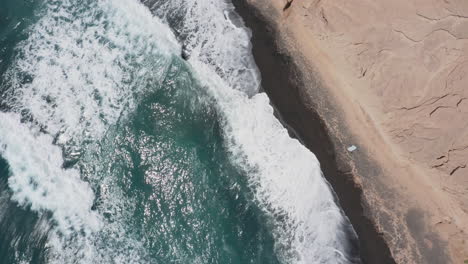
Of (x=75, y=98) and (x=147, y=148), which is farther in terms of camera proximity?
(x=75, y=98)

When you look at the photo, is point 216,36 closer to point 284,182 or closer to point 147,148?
point 147,148

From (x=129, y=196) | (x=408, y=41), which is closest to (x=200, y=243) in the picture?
(x=129, y=196)

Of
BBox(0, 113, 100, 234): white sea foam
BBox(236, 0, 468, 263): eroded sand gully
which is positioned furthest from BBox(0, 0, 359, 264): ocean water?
BBox(236, 0, 468, 263): eroded sand gully

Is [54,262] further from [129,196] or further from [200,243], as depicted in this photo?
[200,243]

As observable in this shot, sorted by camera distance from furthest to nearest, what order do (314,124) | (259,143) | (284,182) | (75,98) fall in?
(75,98) < (259,143) < (284,182) < (314,124)

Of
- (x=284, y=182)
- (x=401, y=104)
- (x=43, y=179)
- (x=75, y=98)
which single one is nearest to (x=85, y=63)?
(x=75, y=98)

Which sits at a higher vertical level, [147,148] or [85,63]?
[85,63]

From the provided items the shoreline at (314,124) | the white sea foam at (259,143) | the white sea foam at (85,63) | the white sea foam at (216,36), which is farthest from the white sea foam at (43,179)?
the shoreline at (314,124)
